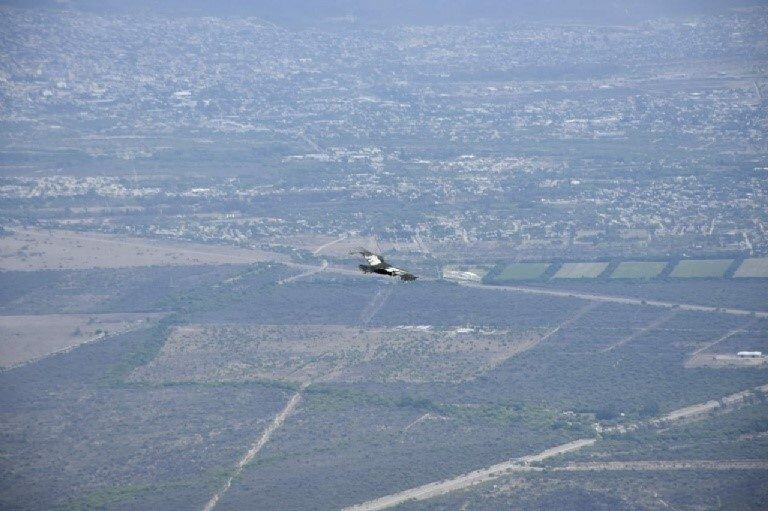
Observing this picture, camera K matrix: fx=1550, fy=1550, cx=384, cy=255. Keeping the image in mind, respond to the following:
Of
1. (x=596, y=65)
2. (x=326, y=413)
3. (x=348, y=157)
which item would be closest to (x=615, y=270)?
(x=326, y=413)

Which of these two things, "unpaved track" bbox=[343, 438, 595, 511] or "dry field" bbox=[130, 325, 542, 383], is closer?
"unpaved track" bbox=[343, 438, 595, 511]

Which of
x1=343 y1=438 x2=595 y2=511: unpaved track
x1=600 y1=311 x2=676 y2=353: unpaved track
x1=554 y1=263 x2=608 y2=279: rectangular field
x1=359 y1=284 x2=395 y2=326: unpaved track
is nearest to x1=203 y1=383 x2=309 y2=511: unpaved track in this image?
x1=343 y1=438 x2=595 y2=511: unpaved track

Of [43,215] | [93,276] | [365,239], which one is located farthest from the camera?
[43,215]

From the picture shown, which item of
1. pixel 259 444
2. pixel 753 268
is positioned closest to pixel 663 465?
pixel 259 444

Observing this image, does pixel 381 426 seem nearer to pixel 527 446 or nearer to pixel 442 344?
pixel 527 446

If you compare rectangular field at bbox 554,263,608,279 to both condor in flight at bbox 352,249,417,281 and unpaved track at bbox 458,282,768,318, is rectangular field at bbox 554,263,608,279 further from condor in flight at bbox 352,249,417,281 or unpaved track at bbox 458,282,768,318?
condor in flight at bbox 352,249,417,281
